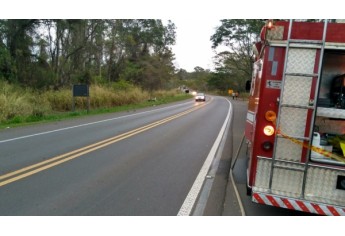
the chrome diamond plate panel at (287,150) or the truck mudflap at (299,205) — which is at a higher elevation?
the chrome diamond plate panel at (287,150)

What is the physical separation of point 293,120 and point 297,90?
1.32 feet

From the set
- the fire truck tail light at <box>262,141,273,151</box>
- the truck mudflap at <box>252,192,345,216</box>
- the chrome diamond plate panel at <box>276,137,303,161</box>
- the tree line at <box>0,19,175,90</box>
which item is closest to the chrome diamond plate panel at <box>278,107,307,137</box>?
the chrome diamond plate panel at <box>276,137,303,161</box>

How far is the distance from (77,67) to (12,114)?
67.7ft

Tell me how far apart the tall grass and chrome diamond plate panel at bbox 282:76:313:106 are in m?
13.7

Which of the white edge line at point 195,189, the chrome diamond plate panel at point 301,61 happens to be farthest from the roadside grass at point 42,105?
the chrome diamond plate panel at point 301,61

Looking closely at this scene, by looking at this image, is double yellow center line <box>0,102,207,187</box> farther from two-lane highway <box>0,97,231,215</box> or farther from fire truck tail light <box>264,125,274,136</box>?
fire truck tail light <box>264,125,274,136</box>

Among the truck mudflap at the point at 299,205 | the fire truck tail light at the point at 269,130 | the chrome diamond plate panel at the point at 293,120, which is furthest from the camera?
the fire truck tail light at the point at 269,130

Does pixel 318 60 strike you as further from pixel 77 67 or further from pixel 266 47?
pixel 77 67

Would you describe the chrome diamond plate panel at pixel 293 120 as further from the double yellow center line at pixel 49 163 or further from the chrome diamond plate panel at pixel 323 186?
the double yellow center line at pixel 49 163

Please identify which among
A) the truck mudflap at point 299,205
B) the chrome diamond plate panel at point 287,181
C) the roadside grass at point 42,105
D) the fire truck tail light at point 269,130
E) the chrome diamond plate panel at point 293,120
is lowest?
the roadside grass at point 42,105

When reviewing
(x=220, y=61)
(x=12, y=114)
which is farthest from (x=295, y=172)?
(x=220, y=61)

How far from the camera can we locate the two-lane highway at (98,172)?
14.9ft

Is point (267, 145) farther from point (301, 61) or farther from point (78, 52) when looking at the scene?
point (78, 52)

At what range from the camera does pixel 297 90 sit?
401cm
